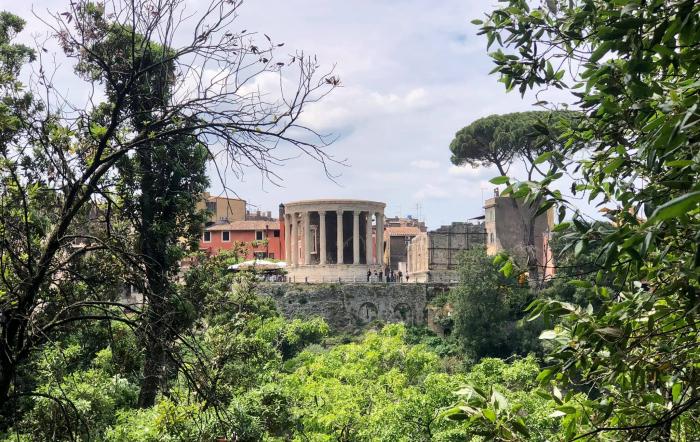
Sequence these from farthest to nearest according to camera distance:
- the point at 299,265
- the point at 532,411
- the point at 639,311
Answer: the point at 299,265 → the point at 532,411 → the point at 639,311

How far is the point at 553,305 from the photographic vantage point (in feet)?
11.5

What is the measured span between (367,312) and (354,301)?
0.92 meters

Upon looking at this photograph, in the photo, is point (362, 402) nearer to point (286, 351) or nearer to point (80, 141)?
point (80, 141)

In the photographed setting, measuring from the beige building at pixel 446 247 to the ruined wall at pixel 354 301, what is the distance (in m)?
4.14

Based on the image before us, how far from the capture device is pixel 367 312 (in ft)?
127

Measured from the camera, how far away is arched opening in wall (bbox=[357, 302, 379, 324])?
38.5 m

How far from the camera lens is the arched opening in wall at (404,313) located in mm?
38281

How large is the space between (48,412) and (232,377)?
4.20 m

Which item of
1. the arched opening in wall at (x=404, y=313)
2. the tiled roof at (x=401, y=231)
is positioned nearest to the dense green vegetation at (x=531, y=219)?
the arched opening in wall at (x=404, y=313)

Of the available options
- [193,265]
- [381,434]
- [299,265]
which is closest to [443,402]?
[381,434]

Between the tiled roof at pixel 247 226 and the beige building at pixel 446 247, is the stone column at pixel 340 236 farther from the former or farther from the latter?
the tiled roof at pixel 247 226

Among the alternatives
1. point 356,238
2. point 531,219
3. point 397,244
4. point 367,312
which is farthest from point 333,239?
point 531,219

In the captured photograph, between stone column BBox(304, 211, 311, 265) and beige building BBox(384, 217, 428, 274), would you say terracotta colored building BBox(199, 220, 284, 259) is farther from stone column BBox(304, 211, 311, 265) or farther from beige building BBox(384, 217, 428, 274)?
beige building BBox(384, 217, 428, 274)

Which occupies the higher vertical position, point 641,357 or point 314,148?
point 314,148
